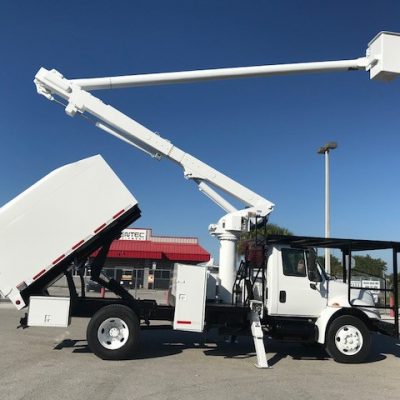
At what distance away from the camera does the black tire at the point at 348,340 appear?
926 cm

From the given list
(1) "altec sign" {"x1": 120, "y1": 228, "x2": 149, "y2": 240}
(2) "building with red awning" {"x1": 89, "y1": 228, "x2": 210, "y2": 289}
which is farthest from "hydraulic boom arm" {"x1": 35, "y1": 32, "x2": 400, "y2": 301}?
(1) "altec sign" {"x1": 120, "y1": 228, "x2": 149, "y2": 240}

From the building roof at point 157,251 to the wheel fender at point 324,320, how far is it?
25.4 metres

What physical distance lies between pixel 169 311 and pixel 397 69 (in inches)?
246

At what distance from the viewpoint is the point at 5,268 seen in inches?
331

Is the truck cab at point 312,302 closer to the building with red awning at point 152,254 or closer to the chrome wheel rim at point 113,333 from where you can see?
the chrome wheel rim at point 113,333

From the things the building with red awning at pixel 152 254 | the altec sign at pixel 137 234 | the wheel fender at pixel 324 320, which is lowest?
the wheel fender at pixel 324 320

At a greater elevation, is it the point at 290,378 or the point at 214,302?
the point at 214,302

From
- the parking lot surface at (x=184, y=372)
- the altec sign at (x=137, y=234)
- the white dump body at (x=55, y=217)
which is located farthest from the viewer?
the altec sign at (x=137, y=234)

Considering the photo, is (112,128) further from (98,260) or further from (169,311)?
(169,311)

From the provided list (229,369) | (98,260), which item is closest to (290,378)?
(229,369)

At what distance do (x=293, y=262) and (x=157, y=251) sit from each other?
25968 mm

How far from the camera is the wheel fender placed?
30.7ft

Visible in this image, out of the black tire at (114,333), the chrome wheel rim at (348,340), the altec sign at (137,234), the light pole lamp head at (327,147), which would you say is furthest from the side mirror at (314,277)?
the altec sign at (137,234)

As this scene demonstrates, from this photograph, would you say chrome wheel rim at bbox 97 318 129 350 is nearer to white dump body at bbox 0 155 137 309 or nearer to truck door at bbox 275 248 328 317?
white dump body at bbox 0 155 137 309
